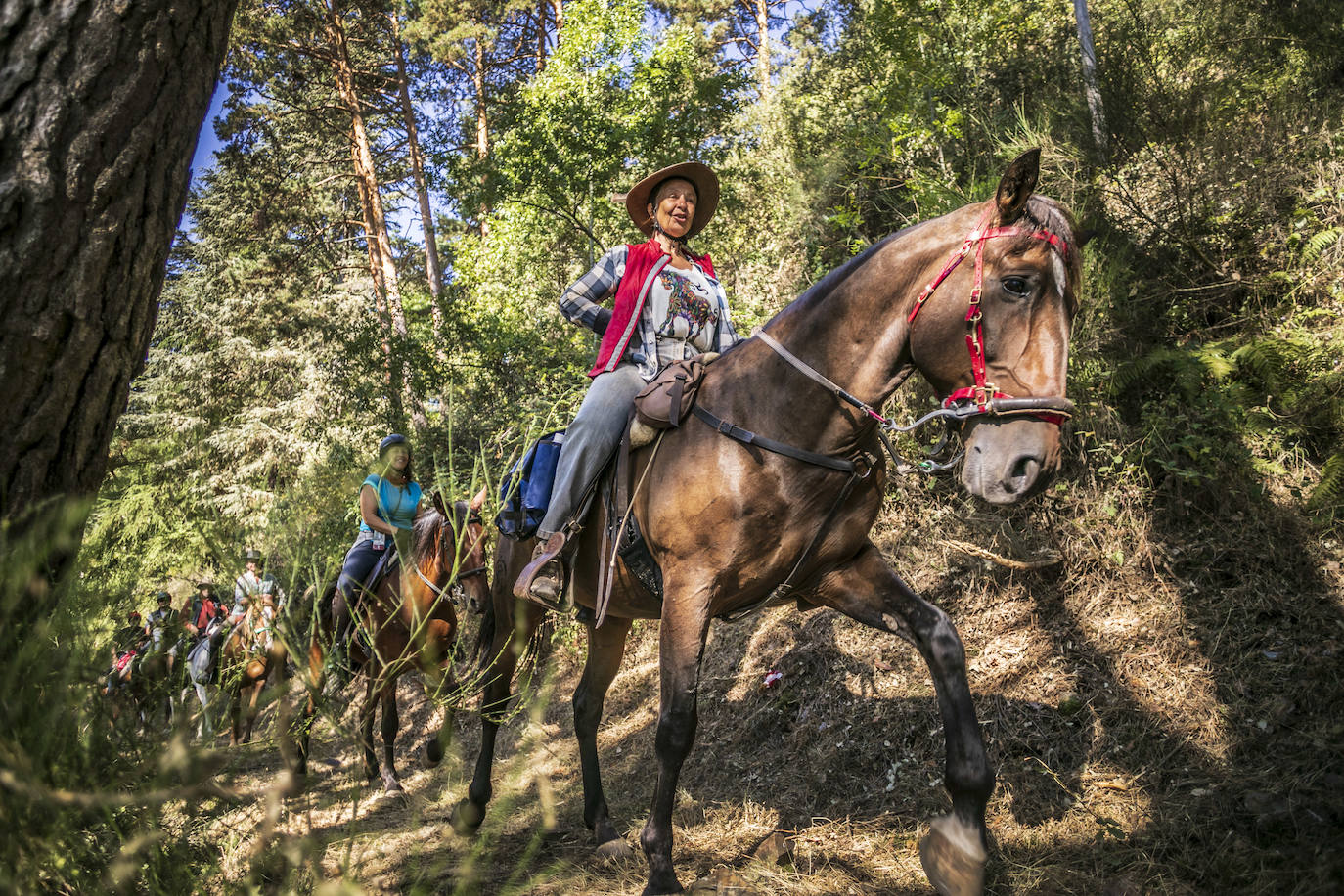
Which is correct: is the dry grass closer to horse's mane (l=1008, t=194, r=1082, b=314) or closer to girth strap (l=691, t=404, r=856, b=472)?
girth strap (l=691, t=404, r=856, b=472)

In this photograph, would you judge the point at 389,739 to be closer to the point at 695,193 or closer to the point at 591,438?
the point at 591,438

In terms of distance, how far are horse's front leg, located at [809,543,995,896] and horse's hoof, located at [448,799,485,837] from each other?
2.96m

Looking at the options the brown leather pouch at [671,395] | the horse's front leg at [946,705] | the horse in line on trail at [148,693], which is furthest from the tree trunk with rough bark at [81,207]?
the horse's front leg at [946,705]

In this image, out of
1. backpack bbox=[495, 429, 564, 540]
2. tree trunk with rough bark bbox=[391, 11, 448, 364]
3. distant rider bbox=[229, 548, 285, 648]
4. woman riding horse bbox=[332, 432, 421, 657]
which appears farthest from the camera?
tree trunk with rough bark bbox=[391, 11, 448, 364]

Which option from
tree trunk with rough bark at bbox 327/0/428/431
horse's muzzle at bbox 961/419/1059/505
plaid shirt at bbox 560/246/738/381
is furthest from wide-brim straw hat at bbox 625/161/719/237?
tree trunk with rough bark at bbox 327/0/428/431

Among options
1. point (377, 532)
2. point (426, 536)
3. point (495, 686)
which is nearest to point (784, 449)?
point (495, 686)

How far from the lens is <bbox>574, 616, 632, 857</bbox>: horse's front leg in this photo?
17.1ft

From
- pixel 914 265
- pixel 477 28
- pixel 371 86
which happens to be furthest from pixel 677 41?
pixel 914 265

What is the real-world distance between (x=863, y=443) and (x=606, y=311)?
6.44 ft

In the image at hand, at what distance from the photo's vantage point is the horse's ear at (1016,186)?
9.79ft

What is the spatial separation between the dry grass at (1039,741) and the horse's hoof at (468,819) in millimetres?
201

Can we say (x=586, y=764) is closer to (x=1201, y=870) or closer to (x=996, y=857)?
(x=996, y=857)

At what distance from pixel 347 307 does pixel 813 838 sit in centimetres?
2109

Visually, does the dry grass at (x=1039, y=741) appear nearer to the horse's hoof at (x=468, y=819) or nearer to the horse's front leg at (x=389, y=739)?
the horse's hoof at (x=468, y=819)
